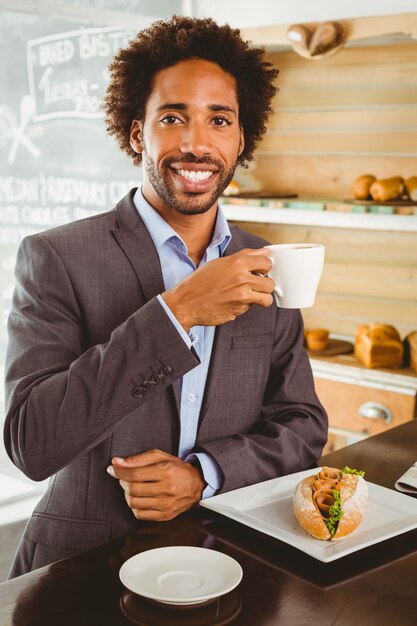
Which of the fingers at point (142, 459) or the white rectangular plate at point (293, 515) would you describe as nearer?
the white rectangular plate at point (293, 515)

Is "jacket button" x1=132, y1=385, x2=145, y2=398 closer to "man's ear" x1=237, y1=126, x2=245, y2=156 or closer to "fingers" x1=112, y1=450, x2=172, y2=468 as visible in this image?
"fingers" x1=112, y1=450, x2=172, y2=468

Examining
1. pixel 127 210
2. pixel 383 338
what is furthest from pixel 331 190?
pixel 127 210

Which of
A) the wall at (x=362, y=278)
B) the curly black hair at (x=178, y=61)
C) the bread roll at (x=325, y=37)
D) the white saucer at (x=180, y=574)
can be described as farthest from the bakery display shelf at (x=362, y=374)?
the white saucer at (x=180, y=574)

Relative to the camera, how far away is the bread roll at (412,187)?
10.3 feet

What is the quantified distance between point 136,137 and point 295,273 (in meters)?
0.70

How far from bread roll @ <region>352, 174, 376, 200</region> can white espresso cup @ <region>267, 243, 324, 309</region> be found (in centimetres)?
196

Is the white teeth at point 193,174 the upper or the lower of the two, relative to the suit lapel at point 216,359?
upper

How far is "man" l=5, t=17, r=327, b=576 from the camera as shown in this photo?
1386mm

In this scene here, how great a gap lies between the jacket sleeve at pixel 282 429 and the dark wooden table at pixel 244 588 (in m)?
0.20

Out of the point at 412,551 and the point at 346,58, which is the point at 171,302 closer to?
the point at 412,551

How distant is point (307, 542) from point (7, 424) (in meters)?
0.60

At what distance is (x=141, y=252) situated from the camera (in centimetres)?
164

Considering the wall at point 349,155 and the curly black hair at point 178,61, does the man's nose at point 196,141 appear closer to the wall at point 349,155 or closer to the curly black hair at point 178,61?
the curly black hair at point 178,61

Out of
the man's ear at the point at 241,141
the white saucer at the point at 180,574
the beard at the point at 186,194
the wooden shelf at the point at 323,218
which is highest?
the man's ear at the point at 241,141
